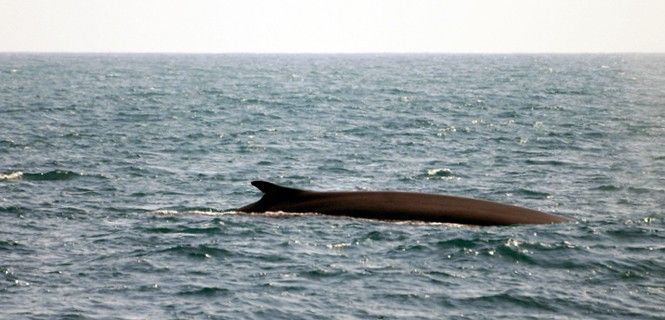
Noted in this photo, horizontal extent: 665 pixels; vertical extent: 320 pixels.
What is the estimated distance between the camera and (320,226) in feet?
83.7

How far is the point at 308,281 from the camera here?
2050 centimetres

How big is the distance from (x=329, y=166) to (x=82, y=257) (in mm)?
19250

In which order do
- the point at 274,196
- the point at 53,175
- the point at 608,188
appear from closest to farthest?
the point at 274,196, the point at 608,188, the point at 53,175

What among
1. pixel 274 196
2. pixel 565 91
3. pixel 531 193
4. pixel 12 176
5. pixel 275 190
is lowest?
pixel 565 91

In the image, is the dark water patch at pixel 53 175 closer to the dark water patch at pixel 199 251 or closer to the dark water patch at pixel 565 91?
the dark water patch at pixel 199 251

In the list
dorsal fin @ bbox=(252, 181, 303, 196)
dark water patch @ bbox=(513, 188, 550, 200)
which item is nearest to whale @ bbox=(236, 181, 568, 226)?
dorsal fin @ bbox=(252, 181, 303, 196)

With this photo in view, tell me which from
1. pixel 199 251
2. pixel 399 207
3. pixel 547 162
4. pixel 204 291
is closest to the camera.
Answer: pixel 204 291

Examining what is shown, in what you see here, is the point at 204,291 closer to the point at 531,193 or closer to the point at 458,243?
the point at 458,243

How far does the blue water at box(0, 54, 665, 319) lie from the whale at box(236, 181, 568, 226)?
44 centimetres

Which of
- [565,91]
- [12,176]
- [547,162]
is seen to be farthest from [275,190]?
[565,91]

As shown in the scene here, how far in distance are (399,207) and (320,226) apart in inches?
82.3

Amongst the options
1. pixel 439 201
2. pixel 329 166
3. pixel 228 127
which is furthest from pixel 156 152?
pixel 439 201

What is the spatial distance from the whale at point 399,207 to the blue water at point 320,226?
44 cm

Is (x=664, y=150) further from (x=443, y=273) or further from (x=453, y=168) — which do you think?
(x=443, y=273)
